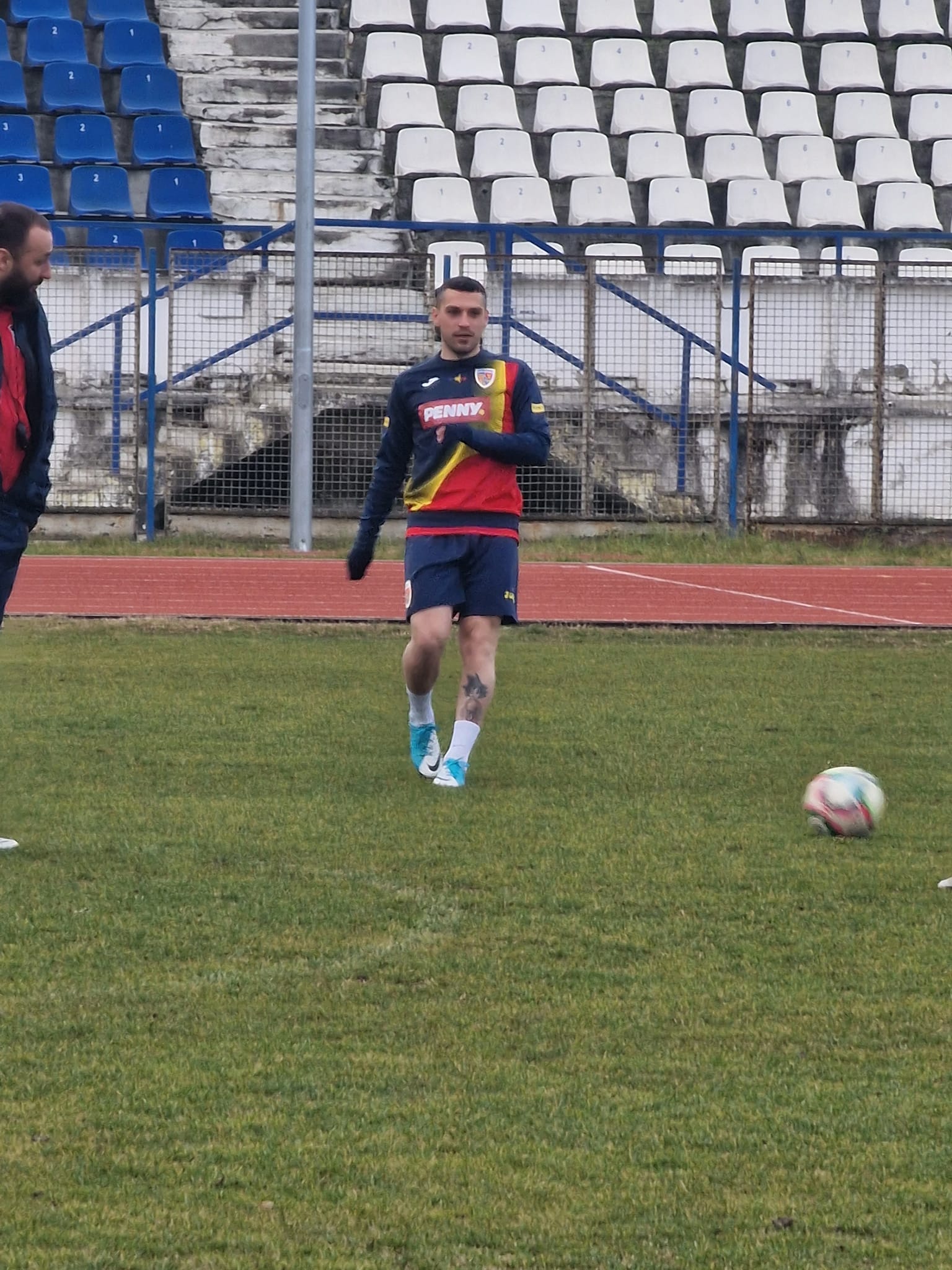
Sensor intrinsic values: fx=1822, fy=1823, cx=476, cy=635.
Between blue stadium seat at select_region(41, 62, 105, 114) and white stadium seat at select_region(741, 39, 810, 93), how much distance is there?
8.53m

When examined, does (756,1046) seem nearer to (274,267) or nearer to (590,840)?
(590,840)

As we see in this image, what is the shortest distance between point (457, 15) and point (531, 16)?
1028 millimetres

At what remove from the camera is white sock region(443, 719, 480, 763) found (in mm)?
6777

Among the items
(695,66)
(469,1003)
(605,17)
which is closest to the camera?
(469,1003)

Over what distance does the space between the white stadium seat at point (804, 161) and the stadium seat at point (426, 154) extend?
165 inches

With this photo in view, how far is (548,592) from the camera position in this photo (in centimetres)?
1411

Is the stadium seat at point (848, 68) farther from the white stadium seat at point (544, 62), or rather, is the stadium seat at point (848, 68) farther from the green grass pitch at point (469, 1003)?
the green grass pitch at point (469, 1003)

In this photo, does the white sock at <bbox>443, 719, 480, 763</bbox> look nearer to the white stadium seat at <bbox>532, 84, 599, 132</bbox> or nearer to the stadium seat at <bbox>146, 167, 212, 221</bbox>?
the stadium seat at <bbox>146, 167, 212, 221</bbox>

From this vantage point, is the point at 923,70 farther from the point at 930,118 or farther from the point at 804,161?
the point at 804,161

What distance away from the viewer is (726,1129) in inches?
130

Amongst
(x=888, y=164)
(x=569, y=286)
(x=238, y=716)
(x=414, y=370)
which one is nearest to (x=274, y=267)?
(x=569, y=286)

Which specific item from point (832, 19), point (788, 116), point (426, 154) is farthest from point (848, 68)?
point (426, 154)

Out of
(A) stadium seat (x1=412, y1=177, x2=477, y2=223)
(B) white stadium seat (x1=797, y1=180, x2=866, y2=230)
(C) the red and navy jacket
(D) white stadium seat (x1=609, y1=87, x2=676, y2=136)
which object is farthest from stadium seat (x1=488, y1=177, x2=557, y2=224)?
(C) the red and navy jacket

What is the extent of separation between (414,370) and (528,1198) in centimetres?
426
